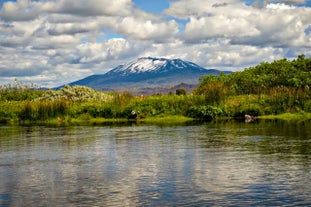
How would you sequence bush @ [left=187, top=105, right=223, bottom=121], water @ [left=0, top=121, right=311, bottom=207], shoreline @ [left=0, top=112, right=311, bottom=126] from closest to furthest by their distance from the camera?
water @ [left=0, top=121, right=311, bottom=207] < shoreline @ [left=0, top=112, right=311, bottom=126] < bush @ [left=187, top=105, right=223, bottom=121]

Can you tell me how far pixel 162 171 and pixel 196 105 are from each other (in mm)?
41557

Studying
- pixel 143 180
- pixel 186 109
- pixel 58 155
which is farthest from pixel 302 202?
pixel 186 109

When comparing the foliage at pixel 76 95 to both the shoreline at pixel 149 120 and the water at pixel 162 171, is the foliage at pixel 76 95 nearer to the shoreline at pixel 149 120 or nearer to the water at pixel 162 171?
the shoreline at pixel 149 120

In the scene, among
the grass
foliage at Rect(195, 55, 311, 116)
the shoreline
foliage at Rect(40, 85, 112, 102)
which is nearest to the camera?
the grass

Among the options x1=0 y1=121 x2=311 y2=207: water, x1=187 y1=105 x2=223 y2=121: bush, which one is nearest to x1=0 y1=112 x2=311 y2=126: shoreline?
x1=187 y1=105 x2=223 y2=121: bush

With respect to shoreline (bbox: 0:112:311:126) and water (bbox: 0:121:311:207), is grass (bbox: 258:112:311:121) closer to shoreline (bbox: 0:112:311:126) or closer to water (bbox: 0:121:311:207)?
shoreline (bbox: 0:112:311:126)

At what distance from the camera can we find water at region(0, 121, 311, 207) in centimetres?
1773

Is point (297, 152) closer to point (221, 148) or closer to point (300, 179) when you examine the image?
point (221, 148)

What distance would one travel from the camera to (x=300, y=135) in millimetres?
36312

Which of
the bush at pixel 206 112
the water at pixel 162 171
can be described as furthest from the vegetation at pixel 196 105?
the water at pixel 162 171

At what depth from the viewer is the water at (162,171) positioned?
58.2 ft

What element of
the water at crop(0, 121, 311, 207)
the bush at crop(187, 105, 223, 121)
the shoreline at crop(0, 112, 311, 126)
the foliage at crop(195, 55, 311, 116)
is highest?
the foliage at crop(195, 55, 311, 116)

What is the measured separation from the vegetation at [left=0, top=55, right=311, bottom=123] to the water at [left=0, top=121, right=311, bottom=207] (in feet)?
80.1

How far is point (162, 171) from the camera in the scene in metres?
22.9
